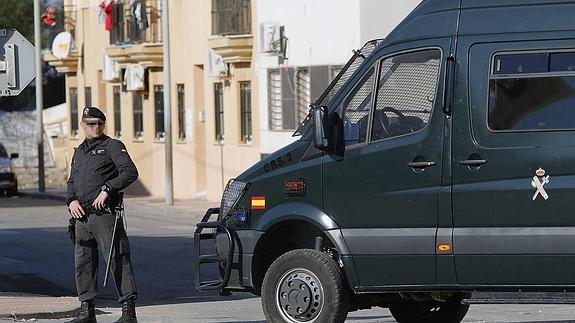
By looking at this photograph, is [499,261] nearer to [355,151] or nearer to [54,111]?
[355,151]

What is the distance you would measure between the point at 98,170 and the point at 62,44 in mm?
35255

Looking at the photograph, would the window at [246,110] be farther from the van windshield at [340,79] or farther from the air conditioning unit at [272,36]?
the van windshield at [340,79]

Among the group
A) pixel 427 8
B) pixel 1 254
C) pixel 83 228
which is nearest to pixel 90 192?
pixel 83 228

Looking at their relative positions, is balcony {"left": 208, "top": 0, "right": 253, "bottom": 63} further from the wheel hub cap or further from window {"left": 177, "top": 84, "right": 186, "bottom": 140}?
the wheel hub cap

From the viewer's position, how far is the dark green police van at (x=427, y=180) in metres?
10.4

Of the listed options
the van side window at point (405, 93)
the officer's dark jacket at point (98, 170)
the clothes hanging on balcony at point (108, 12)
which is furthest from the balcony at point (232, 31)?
the van side window at point (405, 93)

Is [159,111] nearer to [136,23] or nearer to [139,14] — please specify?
[136,23]

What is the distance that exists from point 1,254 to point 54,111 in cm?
4321

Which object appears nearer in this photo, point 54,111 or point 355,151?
point 355,151

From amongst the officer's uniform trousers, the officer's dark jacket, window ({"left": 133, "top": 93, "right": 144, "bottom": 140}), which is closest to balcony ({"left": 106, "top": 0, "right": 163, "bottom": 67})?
window ({"left": 133, "top": 93, "right": 144, "bottom": 140})

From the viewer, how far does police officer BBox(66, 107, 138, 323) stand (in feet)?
40.5

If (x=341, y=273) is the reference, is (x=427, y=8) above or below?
above

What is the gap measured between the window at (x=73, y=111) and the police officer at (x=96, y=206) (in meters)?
37.4

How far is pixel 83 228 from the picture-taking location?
1248 centimetres
